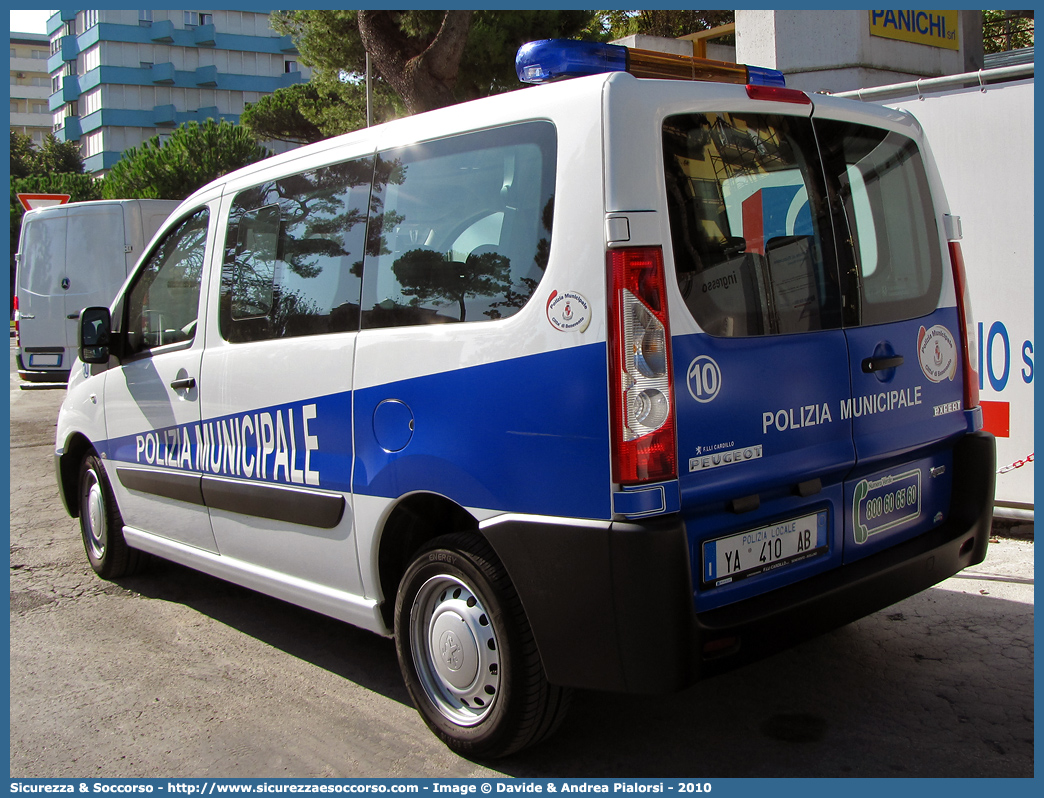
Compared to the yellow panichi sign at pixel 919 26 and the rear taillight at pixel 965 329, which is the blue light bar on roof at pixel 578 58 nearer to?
the rear taillight at pixel 965 329

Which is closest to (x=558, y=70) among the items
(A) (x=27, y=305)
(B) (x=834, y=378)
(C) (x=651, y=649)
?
(B) (x=834, y=378)

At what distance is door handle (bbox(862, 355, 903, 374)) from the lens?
9.60ft

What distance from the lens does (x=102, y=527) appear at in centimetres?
506

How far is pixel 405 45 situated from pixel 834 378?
37.7ft

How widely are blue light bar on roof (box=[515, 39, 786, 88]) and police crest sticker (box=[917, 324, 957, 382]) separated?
1.12 meters

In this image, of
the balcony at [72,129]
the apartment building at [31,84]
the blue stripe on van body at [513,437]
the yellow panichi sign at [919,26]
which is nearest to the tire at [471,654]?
the blue stripe on van body at [513,437]

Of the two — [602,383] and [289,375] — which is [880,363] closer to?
[602,383]

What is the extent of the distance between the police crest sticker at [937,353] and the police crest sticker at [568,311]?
1350 mm

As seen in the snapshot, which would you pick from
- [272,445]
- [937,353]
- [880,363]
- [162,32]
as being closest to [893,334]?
[880,363]

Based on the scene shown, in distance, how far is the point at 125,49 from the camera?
7138cm

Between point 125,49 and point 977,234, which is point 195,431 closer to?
point 977,234

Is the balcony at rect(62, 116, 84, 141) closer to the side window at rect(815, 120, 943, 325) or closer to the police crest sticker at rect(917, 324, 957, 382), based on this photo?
the side window at rect(815, 120, 943, 325)

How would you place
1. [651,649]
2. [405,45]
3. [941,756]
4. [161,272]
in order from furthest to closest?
[405,45] < [161,272] < [941,756] < [651,649]

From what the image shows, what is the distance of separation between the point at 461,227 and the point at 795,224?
1.01 meters
